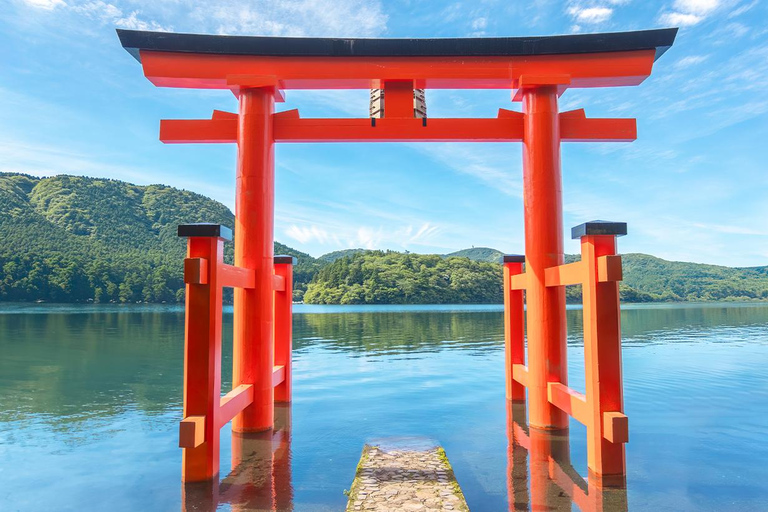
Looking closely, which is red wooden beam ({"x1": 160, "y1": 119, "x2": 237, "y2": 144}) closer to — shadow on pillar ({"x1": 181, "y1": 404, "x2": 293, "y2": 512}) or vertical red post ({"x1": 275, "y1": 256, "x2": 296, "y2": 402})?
vertical red post ({"x1": 275, "y1": 256, "x2": 296, "y2": 402})

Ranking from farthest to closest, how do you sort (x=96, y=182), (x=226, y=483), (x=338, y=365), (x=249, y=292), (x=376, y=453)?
(x=96, y=182) → (x=338, y=365) → (x=249, y=292) → (x=376, y=453) → (x=226, y=483)

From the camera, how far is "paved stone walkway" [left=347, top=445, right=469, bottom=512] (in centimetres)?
393

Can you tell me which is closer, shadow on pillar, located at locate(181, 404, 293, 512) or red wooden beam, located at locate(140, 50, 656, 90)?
shadow on pillar, located at locate(181, 404, 293, 512)

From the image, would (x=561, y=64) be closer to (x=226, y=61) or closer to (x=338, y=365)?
(x=226, y=61)

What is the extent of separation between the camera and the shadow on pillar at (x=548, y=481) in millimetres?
4281

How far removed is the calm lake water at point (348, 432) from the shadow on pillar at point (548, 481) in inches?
1.5

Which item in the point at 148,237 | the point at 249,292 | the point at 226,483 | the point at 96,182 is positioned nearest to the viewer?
the point at 226,483

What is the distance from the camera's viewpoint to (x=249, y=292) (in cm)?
626

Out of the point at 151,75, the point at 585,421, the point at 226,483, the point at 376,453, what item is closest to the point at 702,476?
the point at 585,421

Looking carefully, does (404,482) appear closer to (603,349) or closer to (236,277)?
(603,349)

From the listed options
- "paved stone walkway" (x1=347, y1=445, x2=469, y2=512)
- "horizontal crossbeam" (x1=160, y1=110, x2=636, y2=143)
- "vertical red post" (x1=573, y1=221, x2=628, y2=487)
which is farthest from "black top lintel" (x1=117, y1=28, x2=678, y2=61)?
"paved stone walkway" (x1=347, y1=445, x2=469, y2=512)

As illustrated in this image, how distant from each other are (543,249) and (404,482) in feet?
11.6

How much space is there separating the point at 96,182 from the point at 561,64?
95217mm

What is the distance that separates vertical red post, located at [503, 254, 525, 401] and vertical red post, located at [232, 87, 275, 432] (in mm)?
3840
